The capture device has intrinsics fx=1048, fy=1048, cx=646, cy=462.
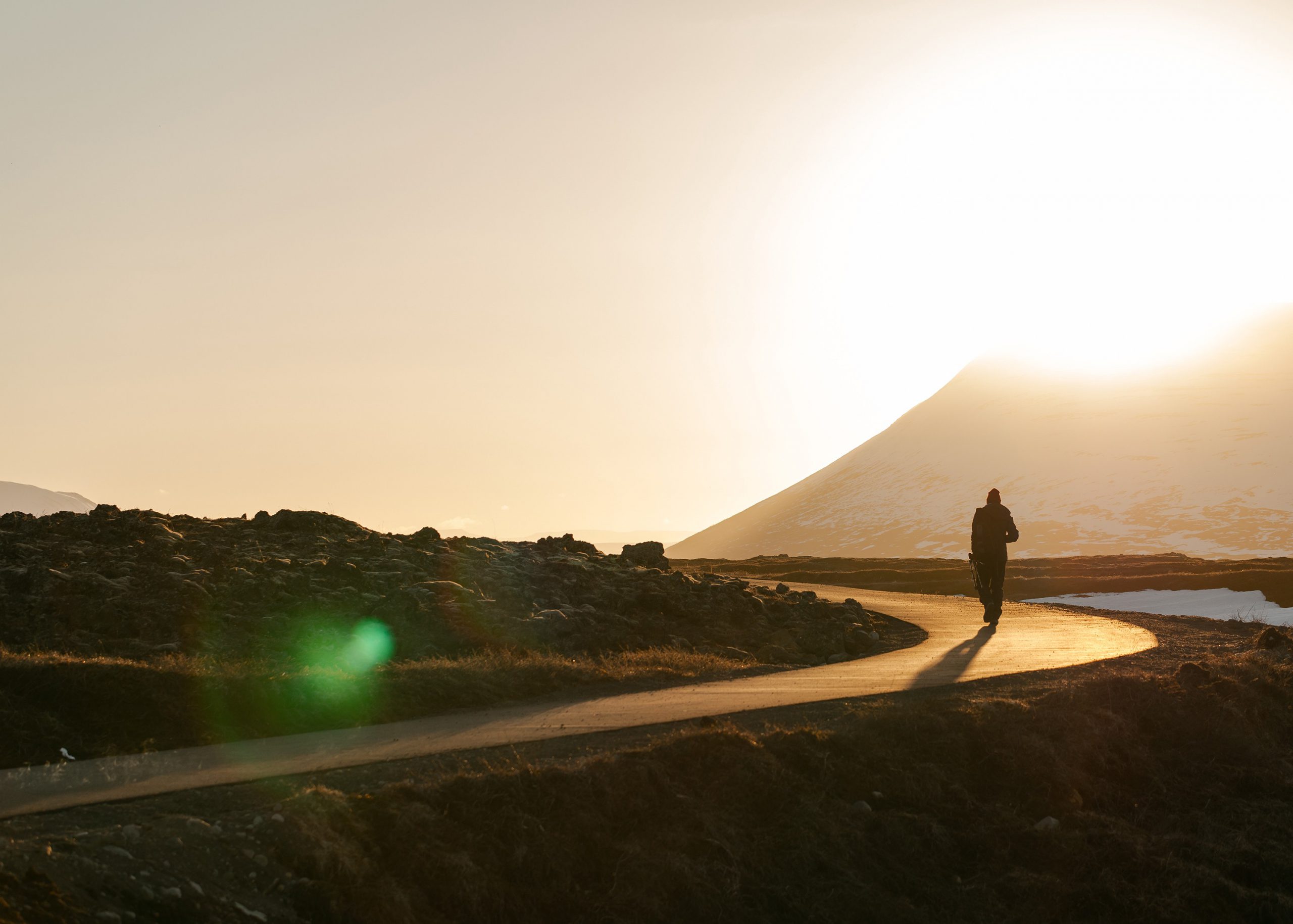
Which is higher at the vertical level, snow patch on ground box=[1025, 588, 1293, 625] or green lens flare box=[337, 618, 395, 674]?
green lens flare box=[337, 618, 395, 674]

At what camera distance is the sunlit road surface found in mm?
8656

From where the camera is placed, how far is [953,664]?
16359 millimetres

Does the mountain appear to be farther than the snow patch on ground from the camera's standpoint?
Yes

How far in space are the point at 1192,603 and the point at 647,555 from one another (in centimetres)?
2112

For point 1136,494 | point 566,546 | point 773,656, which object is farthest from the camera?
point 1136,494

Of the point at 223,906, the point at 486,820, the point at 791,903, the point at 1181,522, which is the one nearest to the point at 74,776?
the point at 223,906

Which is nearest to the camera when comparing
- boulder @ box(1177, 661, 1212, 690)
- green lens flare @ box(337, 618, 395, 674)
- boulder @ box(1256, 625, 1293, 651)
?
boulder @ box(1177, 661, 1212, 690)

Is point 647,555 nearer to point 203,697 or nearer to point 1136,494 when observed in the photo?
point 203,697

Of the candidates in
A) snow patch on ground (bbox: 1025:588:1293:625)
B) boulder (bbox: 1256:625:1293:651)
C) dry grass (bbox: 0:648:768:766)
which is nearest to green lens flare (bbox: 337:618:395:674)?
dry grass (bbox: 0:648:768:766)

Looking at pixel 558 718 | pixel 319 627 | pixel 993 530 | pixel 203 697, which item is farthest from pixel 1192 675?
pixel 319 627

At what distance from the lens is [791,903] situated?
8.96 metres

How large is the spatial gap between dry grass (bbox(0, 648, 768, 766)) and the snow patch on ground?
2393cm

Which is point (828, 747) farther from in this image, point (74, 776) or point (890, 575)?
point (890, 575)

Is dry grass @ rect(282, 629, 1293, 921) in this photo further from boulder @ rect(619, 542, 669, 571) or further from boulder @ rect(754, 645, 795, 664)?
boulder @ rect(619, 542, 669, 571)
